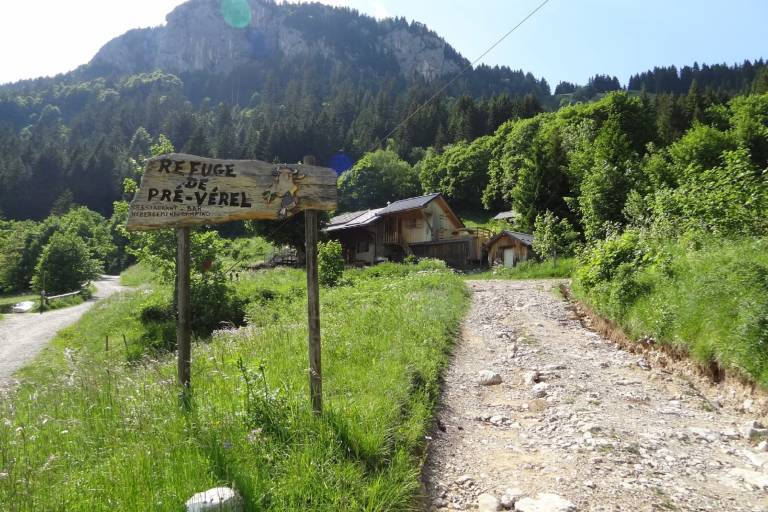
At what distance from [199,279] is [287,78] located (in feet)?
555

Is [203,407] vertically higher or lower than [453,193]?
lower

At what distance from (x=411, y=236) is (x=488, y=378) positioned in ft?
115

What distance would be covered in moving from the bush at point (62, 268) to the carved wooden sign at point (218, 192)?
147 ft

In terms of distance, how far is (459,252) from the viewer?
131ft

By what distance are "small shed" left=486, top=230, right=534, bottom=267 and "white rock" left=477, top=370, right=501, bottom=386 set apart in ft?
93.1

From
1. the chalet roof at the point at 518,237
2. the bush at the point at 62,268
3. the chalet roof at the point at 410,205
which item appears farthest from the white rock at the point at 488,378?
the bush at the point at 62,268

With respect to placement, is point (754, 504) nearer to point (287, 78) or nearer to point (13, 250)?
point (13, 250)

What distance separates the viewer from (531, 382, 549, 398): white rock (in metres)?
6.51

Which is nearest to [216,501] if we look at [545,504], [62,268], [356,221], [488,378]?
[545,504]

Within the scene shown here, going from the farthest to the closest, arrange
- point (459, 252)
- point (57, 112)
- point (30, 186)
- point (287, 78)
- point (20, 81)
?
point (20, 81)
point (287, 78)
point (57, 112)
point (30, 186)
point (459, 252)

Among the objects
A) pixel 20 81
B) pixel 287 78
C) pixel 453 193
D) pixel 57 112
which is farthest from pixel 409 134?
pixel 20 81

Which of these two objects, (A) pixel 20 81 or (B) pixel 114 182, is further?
(A) pixel 20 81

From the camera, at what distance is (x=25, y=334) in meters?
21.1

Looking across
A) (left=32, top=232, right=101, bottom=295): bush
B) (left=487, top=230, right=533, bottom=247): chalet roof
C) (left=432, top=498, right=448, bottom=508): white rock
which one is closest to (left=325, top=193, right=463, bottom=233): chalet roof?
(left=487, top=230, right=533, bottom=247): chalet roof
